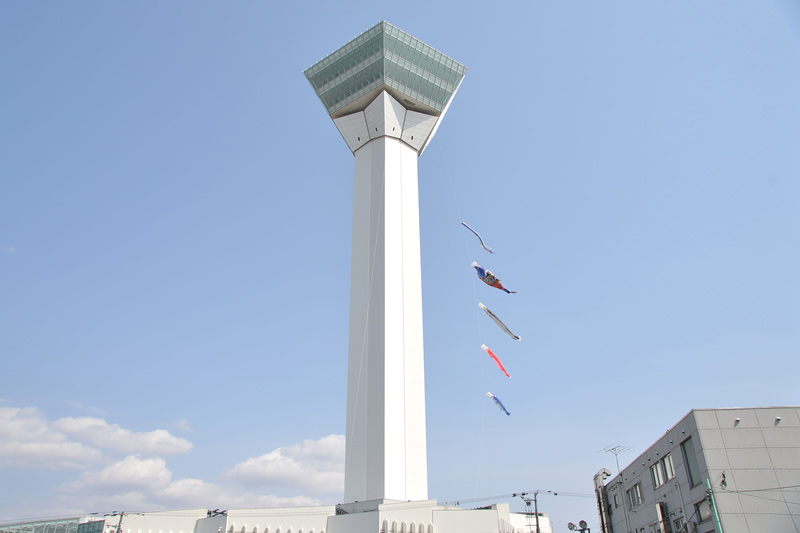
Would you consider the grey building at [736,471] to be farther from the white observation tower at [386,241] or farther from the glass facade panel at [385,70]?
the glass facade panel at [385,70]

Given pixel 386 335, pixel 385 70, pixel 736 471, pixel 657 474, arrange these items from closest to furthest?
pixel 736 471, pixel 657 474, pixel 386 335, pixel 385 70

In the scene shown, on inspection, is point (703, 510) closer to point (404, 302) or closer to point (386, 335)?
point (386, 335)

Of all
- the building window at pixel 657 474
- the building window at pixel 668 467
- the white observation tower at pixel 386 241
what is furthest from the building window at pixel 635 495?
the white observation tower at pixel 386 241

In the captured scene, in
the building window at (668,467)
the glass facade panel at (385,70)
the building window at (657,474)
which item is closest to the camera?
the building window at (668,467)

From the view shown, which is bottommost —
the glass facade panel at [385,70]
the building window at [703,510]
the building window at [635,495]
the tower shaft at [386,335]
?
the building window at [703,510]

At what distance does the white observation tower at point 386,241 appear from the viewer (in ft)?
177

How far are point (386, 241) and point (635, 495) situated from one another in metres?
35.4

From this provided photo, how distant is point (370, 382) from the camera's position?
5634cm

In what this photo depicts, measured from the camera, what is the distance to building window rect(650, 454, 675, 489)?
42106mm

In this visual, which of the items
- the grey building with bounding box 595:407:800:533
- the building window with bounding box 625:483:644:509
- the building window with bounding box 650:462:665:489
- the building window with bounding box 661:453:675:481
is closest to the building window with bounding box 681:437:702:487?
the grey building with bounding box 595:407:800:533

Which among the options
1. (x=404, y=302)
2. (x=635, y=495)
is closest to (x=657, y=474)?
(x=635, y=495)

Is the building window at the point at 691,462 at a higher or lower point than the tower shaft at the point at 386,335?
lower

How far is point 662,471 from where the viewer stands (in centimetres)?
4391

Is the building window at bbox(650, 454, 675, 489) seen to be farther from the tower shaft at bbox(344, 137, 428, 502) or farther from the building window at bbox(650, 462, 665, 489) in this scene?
the tower shaft at bbox(344, 137, 428, 502)
